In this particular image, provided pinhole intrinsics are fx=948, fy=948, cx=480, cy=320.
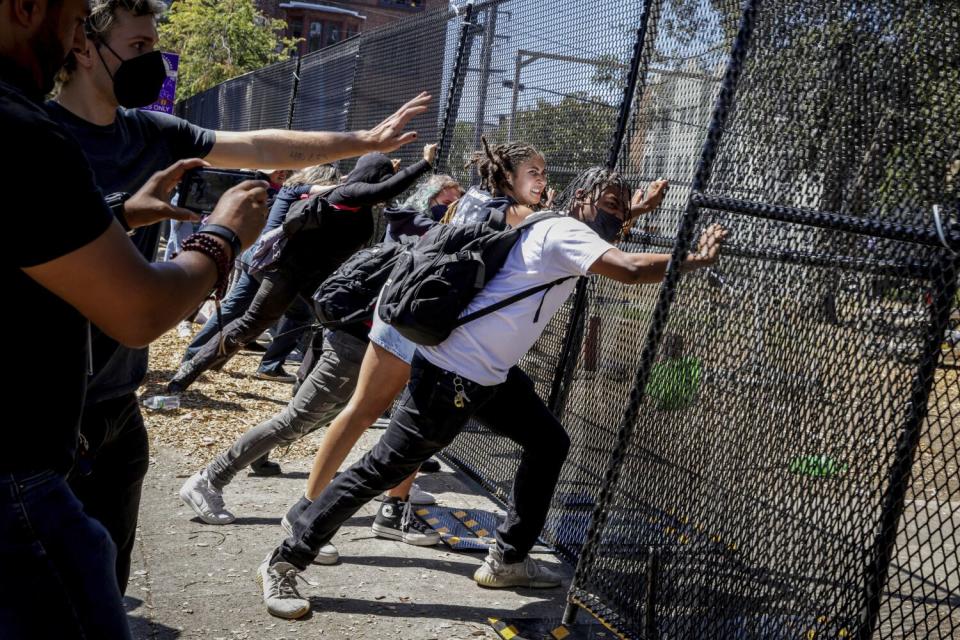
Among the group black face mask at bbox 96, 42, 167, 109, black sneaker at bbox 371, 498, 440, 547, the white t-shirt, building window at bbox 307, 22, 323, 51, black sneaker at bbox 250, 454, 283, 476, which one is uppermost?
building window at bbox 307, 22, 323, 51

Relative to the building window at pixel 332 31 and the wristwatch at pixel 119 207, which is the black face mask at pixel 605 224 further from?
the building window at pixel 332 31

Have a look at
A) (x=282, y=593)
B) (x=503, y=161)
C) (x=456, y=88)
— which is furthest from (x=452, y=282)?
(x=456, y=88)

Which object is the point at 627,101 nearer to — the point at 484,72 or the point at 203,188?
the point at 484,72

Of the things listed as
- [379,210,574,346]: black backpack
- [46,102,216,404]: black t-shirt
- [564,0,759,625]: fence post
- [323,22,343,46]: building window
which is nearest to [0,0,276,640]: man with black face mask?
[46,102,216,404]: black t-shirt

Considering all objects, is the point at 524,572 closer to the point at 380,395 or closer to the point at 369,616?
the point at 369,616

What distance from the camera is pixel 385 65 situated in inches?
319

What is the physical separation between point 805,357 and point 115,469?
219 centimetres

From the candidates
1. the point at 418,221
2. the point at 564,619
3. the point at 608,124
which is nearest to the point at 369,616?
the point at 564,619

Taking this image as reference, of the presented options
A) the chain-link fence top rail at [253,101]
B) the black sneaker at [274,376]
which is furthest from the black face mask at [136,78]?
the chain-link fence top rail at [253,101]

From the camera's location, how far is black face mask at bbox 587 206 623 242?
391 centimetres

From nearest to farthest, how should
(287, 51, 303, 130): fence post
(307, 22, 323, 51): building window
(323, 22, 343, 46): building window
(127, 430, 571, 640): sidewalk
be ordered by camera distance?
(127, 430, 571, 640): sidewalk, (287, 51, 303, 130): fence post, (323, 22, 343, 46): building window, (307, 22, 323, 51): building window

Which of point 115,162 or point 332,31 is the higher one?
point 332,31

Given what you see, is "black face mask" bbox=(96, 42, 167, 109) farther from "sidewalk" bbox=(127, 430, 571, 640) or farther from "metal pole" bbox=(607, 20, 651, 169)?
"metal pole" bbox=(607, 20, 651, 169)

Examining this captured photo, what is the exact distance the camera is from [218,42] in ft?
79.4
